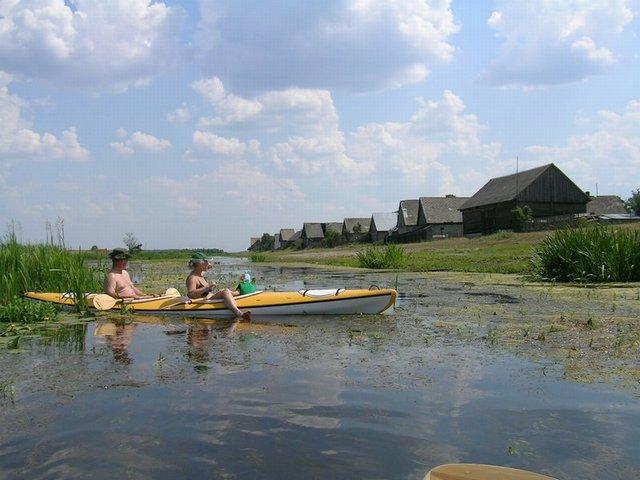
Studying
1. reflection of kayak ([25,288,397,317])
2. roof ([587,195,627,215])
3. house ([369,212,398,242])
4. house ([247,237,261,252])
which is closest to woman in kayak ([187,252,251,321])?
reflection of kayak ([25,288,397,317])

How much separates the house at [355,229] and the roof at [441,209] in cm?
1794

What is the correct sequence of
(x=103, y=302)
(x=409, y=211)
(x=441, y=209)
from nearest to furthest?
1. (x=103, y=302)
2. (x=441, y=209)
3. (x=409, y=211)

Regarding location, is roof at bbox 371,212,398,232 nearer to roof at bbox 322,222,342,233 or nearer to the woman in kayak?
roof at bbox 322,222,342,233

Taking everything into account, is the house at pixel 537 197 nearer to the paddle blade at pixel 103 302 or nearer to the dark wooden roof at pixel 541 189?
the dark wooden roof at pixel 541 189

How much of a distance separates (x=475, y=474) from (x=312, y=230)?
288 ft

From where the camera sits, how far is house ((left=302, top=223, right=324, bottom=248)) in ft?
293

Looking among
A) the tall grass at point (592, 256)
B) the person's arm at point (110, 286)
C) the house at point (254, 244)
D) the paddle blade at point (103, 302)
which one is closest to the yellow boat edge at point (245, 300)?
the paddle blade at point (103, 302)

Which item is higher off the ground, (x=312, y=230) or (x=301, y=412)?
(x=312, y=230)

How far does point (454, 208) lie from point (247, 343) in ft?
178

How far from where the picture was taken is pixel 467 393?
5.70 metres

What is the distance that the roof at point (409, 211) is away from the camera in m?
64.9

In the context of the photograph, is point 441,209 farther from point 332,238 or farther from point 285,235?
point 285,235

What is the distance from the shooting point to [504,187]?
Result: 48.1 metres

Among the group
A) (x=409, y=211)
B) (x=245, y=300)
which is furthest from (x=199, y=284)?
(x=409, y=211)
